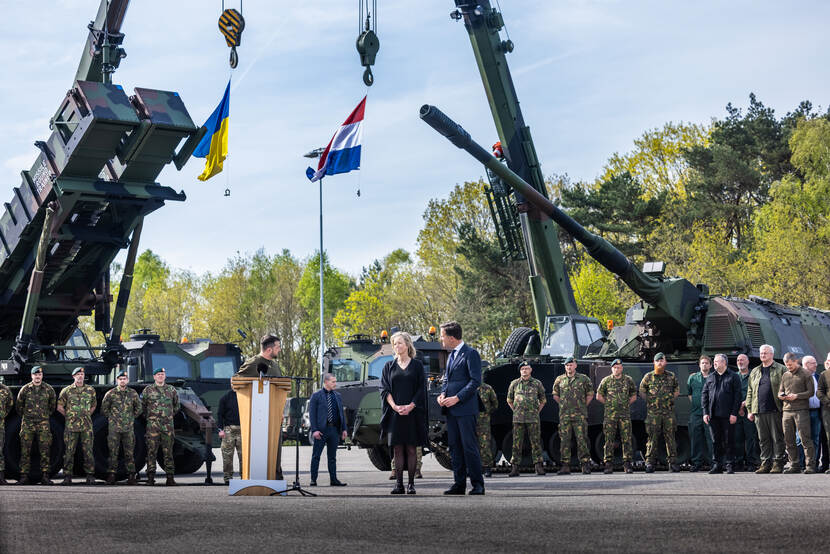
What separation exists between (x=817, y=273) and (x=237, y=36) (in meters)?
26.4

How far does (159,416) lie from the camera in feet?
47.8

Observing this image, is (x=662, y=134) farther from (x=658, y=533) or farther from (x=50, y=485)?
(x=658, y=533)

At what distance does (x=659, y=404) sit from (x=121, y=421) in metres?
7.35

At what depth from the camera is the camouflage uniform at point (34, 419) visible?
47.0 feet

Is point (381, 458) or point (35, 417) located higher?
point (35, 417)

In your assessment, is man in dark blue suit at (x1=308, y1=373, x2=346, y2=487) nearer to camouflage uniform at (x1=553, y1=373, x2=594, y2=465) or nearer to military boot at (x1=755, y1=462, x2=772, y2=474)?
camouflage uniform at (x1=553, y1=373, x2=594, y2=465)

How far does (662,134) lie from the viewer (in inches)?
1839

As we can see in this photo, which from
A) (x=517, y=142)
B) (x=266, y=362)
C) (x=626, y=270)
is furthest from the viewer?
(x=517, y=142)

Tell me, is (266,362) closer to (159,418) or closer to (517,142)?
(159,418)

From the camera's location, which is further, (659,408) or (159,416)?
(659,408)

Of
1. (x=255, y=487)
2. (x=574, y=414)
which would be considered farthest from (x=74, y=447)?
(x=574, y=414)

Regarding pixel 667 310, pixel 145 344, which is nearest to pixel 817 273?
pixel 667 310

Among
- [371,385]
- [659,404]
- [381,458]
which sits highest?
[371,385]

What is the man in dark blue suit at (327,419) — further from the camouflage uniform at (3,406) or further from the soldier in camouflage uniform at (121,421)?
the camouflage uniform at (3,406)
